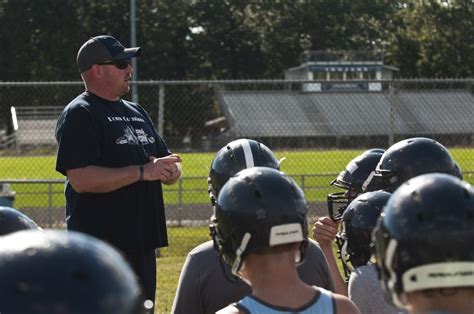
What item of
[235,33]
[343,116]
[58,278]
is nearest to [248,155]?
[58,278]

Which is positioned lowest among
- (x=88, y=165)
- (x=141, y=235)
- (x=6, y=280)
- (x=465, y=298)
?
(x=141, y=235)

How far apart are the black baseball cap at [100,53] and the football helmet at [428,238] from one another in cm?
386

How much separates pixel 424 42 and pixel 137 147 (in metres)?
56.7

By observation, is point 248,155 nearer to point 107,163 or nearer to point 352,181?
point 352,181

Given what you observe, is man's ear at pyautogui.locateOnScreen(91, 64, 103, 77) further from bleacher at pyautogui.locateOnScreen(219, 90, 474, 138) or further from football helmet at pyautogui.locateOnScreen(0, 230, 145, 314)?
bleacher at pyautogui.locateOnScreen(219, 90, 474, 138)

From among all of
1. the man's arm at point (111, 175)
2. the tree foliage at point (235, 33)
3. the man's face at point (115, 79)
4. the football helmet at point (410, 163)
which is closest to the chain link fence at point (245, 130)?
the man's face at point (115, 79)

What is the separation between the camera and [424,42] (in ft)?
200

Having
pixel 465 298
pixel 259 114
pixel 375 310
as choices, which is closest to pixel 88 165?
pixel 375 310

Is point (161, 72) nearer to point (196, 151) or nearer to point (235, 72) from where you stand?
point (235, 72)

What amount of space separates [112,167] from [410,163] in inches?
71.5

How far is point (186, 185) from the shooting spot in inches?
1083

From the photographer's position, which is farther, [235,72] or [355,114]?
[235,72]

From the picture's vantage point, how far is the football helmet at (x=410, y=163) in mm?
5262

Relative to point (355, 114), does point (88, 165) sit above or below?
above
